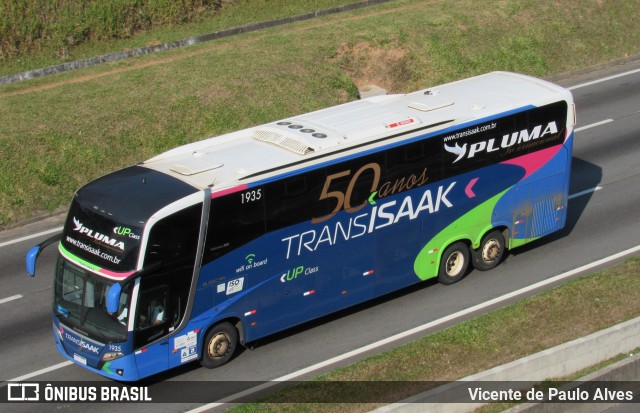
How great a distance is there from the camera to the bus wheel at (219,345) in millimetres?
16828

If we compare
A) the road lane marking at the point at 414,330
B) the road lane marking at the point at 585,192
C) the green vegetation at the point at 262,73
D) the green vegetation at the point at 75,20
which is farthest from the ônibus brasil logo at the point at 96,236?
the green vegetation at the point at 75,20

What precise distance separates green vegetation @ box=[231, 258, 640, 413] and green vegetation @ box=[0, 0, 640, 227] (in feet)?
39.3

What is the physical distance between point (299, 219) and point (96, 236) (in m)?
3.64

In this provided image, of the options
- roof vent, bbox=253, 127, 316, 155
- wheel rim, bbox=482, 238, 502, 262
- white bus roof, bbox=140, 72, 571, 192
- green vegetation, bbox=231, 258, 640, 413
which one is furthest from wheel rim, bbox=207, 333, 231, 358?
wheel rim, bbox=482, 238, 502, 262

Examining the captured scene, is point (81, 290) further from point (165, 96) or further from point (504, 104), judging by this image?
point (165, 96)

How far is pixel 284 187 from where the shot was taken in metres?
16.7

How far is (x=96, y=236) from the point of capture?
15.7m

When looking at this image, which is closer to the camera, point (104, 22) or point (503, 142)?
point (503, 142)

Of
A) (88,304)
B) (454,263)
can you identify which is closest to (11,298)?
(88,304)

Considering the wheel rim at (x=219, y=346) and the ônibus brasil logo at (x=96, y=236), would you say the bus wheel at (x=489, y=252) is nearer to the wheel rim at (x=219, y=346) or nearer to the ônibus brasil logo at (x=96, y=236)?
the wheel rim at (x=219, y=346)

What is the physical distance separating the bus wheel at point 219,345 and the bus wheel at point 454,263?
5.01m

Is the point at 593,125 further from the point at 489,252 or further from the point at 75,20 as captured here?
the point at 75,20

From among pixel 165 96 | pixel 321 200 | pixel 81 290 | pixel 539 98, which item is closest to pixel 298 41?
pixel 165 96

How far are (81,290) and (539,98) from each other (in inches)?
407
